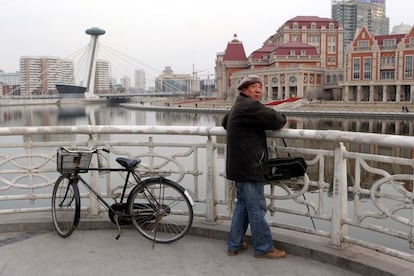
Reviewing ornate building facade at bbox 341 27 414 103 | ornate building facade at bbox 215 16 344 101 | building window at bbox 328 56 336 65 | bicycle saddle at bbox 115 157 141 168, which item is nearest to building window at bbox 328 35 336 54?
ornate building facade at bbox 215 16 344 101

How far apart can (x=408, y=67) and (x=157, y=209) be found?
5963 cm

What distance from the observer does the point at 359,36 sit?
61500 millimetres

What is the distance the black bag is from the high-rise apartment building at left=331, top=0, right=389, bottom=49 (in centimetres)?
14172

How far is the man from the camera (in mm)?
3561

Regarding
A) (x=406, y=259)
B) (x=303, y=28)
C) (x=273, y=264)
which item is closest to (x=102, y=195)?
(x=273, y=264)

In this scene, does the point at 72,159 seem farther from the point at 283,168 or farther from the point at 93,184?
the point at 283,168

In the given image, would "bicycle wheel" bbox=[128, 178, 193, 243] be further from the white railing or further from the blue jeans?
the blue jeans

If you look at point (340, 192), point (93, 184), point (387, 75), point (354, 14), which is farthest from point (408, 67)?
point (354, 14)

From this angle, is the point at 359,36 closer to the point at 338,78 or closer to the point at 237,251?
the point at 338,78

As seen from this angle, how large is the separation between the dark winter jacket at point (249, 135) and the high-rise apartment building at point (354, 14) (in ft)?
465

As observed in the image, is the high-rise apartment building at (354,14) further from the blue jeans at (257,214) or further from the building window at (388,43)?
the blue jeans at (257,214)

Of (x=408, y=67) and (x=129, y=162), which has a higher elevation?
(x=408, y=67)

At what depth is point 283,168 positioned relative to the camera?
374cm

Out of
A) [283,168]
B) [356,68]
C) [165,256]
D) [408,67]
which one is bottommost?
[165,256]
